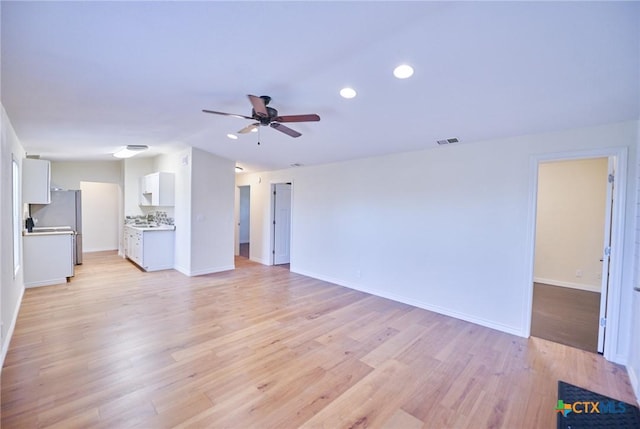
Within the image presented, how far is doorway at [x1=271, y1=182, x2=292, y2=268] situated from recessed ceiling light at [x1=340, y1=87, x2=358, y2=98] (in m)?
4.31

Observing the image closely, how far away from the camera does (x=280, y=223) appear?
285 inches

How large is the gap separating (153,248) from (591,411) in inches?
275

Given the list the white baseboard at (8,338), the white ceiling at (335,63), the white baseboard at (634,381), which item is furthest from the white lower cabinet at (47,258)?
the white baseboard at (634,381)

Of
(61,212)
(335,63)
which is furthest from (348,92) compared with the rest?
(61,212)

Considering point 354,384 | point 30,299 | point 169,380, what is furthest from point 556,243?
point 30,299

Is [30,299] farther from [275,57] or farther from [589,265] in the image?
[589,265]

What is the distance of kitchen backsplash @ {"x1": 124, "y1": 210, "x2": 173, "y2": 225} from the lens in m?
7.11

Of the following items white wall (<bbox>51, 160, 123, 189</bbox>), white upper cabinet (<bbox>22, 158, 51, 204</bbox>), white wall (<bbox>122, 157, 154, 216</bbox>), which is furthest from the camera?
white wall (<bbox>122, 157, 154, 216</bbox>)

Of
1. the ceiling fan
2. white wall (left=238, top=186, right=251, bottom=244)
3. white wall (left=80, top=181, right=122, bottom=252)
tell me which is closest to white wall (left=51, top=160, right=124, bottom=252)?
white wall (left=80, top=181, right=122, bottom=252)

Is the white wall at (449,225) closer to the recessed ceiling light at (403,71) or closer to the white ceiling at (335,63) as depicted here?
the white ceiling at (335,63)

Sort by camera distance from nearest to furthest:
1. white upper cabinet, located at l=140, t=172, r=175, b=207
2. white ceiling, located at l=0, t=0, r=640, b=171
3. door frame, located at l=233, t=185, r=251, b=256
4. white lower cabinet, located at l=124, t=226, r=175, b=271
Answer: white ceiling, located at l=0, t=0, r=640, b=171 < white lower cabinet, located at l=124, t=226, r=175, b=271 < white upper cabinet, located at l=140, t=172, r=175, b=207 < door frame, located at l=233, t=185, r=251, b=256

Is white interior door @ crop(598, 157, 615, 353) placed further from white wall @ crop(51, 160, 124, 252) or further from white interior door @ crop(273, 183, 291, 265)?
white wall @ crop(51, 160, 124, 252)

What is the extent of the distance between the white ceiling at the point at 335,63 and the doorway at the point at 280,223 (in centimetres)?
352

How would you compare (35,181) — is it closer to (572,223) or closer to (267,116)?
(267,116)
